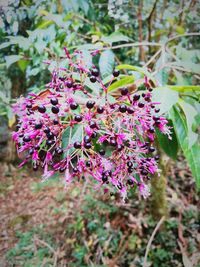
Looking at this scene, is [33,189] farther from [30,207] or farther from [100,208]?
[100,208]

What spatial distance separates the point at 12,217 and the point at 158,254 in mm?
2072

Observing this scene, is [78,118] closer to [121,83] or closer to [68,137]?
[68,137]

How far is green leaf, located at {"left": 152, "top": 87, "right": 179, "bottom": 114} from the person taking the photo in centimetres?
83

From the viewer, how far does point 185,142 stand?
961 mm

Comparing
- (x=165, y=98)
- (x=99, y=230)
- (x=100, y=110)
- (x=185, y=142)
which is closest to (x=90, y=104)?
(x=100, y=110)

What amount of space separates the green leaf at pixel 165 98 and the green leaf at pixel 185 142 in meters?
0.09

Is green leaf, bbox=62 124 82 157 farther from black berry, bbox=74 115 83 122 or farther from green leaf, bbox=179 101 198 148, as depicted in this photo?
green leaf, bbox=179 101 198 148

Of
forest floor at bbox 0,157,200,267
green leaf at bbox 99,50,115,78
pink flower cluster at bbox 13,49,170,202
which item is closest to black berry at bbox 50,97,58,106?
pink flower cluster at bbox 13,49,170,202

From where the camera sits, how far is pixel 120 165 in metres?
0.85

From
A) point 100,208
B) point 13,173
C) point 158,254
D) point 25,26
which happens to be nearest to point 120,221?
point 100,208

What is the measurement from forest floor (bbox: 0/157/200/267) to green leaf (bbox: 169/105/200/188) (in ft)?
4.45

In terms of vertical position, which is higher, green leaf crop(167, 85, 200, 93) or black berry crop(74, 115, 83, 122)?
green leaf crop(167, 85, 200, 93)

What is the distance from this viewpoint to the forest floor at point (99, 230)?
2.62m

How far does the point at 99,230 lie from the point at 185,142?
222cm
